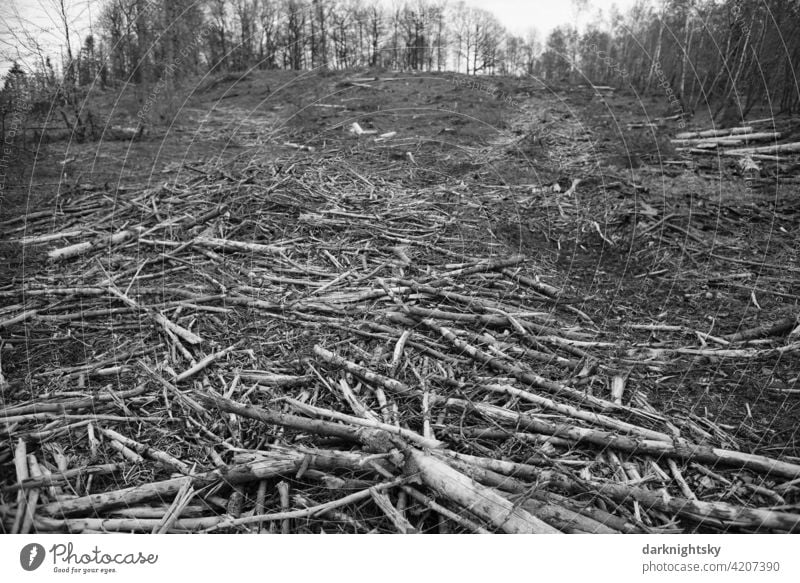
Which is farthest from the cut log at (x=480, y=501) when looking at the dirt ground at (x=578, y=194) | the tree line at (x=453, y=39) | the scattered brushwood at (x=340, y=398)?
the tree line at (x=453, y=39)

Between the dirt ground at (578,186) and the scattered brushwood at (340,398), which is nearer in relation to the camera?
the scattered brushwood at (340,398)

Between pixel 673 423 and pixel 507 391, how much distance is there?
4.28ft

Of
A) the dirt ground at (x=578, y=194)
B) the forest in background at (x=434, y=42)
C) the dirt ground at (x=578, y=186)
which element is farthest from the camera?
the forest in background at (x=434, y=42)

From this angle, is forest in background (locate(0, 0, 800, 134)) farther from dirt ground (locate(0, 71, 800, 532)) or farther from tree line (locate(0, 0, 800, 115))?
dirt ground (locate(0, 71, 800, 532))

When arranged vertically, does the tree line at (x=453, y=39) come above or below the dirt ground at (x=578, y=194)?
above

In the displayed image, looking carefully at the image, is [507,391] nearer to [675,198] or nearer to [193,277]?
[193,277]

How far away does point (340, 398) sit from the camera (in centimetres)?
369

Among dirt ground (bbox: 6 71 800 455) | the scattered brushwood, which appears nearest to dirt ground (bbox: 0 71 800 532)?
dirt ground (bbox: 6 71 800 455)

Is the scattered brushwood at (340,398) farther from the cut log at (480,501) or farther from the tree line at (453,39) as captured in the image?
the tree line at (453,39)

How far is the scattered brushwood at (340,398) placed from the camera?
275 centimetres

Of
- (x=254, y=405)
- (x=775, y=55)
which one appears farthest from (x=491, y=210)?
(x=775, y=55)

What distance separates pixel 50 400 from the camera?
3623 mm

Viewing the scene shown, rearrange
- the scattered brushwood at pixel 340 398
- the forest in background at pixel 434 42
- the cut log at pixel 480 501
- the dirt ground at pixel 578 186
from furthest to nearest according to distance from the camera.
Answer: the forest in background at pixel 434 42 < the dirt ground at pixel 578 186 < the scattered brushwood at pixel 340 398 < the cut log at pixel 480 501

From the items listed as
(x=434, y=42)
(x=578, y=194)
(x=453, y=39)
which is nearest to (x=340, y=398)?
(x=578, y=194)
